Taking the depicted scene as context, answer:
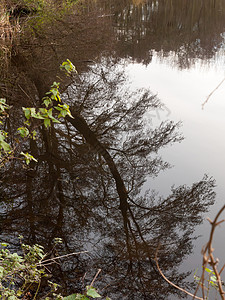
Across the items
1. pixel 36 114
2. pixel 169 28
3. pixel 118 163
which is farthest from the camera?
pixel 169 28

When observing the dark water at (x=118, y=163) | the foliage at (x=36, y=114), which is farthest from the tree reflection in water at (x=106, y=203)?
the foliage at (x=36, y=114)

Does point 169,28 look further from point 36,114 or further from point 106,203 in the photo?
point 36,114

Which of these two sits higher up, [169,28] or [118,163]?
[169,28]

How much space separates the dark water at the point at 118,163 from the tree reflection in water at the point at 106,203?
0.01 m

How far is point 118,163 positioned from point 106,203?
0.86m

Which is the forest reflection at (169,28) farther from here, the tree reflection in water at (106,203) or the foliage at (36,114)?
the foliage at (36,114)

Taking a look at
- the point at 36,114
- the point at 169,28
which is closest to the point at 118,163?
the point at 36,114

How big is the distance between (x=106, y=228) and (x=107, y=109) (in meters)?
2.87

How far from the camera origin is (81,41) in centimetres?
853

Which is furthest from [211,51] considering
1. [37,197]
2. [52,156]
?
[37,197]

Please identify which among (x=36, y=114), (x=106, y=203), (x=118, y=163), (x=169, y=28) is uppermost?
(x=169, y=28)

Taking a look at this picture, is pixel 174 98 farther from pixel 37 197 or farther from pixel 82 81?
pixel 37 197

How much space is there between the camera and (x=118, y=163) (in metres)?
4.49

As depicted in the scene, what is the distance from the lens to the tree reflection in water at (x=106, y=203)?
2870mm
